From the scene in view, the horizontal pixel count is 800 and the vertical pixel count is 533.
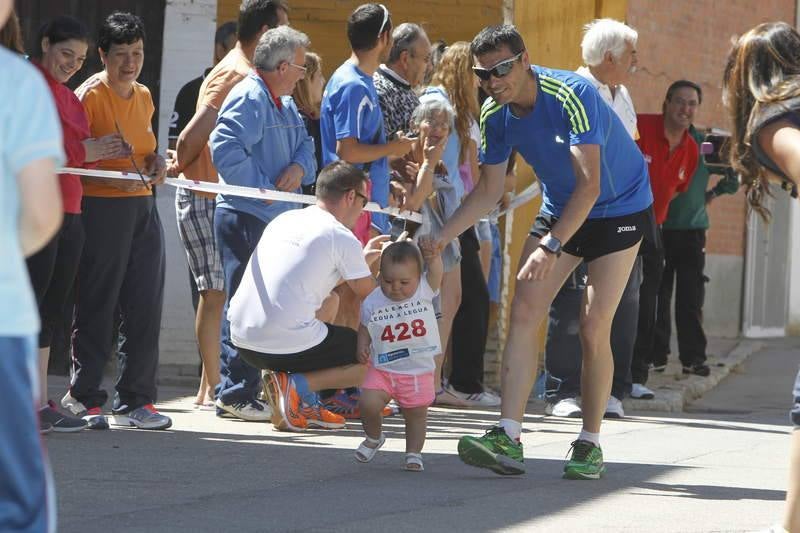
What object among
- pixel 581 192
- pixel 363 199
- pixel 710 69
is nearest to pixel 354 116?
pixel 363 199

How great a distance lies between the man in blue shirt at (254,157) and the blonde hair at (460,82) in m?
1.40

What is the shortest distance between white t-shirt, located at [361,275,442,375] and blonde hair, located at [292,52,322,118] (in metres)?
2.92

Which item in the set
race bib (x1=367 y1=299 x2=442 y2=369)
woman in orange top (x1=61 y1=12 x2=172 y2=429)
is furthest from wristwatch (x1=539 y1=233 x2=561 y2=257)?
woman in orange top (x1=61 y1=12 x2=172 y2=429)

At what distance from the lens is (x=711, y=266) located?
1781 cm

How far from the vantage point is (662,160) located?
437 inches

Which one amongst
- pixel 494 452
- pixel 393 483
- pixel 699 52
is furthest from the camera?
pixel 699 52

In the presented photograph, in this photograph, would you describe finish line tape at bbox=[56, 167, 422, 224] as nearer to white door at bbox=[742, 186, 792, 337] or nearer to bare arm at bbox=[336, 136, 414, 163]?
bare arm at bbox=[336, 136, 414, 163]

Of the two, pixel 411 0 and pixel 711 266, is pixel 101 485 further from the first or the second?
pixel 711 266

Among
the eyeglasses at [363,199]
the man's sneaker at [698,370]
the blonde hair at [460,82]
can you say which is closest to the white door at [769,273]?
the man's sneaker at [698,370]

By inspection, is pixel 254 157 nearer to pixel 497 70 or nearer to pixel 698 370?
pixel 497 70

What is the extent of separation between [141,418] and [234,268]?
3.22 feet

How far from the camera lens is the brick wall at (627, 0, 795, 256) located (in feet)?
53.7

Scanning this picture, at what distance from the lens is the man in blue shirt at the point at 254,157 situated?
27.3ft

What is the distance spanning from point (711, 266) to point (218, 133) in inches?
413
